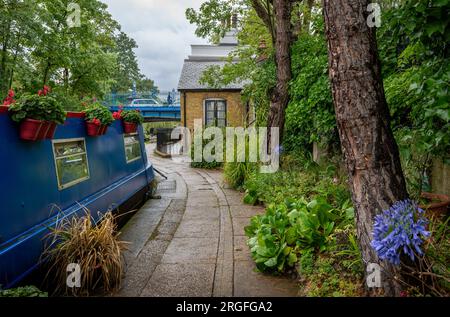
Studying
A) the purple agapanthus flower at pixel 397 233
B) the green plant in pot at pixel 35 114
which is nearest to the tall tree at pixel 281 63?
the green plant in pot at pixel 35 114

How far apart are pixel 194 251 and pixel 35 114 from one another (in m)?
2.56

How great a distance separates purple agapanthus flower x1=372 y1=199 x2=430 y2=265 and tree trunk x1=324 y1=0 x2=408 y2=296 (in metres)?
0.17

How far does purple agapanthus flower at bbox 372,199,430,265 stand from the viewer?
228 centimetres

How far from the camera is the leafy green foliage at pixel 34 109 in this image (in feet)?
10.9

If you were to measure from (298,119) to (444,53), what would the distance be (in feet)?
13.3

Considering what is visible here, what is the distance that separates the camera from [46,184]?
392 cm

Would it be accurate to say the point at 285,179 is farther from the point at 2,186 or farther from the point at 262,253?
the point at 2,186

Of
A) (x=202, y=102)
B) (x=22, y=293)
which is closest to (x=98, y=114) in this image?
(x=22, y=293)

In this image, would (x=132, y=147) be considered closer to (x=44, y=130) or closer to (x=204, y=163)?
(x=44, y=130)

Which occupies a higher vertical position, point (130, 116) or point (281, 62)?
point (281, 62)

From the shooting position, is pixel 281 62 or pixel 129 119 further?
pixel 281 62

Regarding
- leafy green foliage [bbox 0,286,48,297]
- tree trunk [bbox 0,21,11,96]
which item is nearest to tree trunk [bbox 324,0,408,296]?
leafy green foliage [bbox 0,286,48,297]

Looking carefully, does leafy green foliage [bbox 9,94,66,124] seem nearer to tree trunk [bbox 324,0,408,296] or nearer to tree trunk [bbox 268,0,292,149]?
tree trunk [bbox 324,0,408,296]

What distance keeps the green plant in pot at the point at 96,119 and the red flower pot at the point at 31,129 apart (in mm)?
1619
